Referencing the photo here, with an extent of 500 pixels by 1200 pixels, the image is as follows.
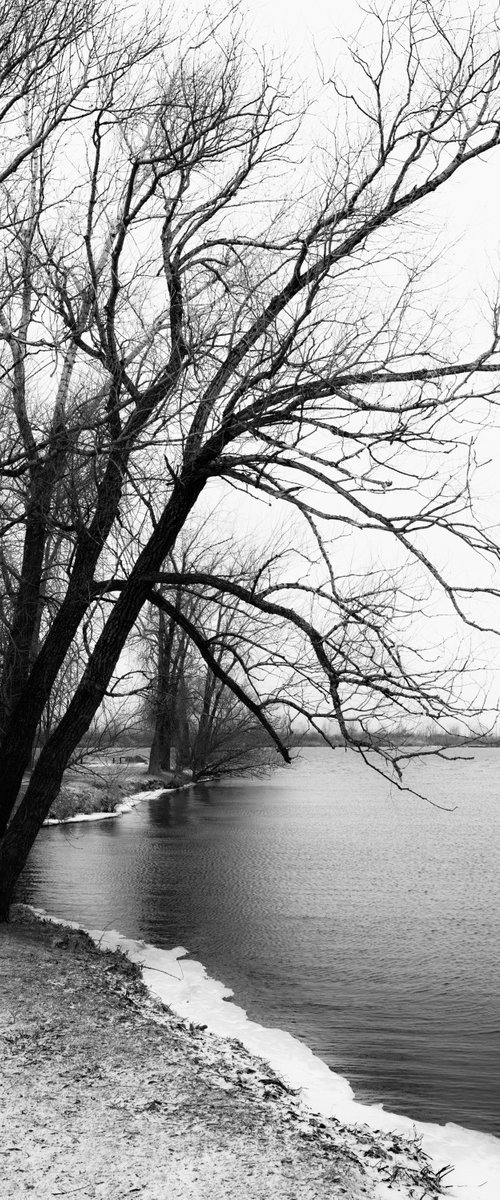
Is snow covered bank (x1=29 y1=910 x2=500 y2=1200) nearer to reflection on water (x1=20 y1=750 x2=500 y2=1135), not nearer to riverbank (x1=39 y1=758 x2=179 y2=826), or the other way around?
reflection on water (x1=20 y1=750 x2=500 y2=1135)

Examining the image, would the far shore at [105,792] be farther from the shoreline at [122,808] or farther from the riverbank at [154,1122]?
the riverbank at [154,1122]

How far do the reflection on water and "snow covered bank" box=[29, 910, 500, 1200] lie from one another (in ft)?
0.91

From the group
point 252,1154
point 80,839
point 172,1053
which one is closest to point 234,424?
point 172,1053

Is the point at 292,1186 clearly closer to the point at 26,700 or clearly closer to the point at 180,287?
the point at 26,700

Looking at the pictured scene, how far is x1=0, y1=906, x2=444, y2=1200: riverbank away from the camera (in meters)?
4.37

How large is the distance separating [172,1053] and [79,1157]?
6.61ft

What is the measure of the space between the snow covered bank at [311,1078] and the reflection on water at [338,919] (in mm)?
277

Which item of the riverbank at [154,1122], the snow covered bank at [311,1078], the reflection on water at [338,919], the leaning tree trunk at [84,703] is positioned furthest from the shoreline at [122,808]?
the riverbank at [154,1122]

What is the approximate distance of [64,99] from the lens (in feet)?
28.4

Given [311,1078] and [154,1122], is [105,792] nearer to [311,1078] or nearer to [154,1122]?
[311,1078]

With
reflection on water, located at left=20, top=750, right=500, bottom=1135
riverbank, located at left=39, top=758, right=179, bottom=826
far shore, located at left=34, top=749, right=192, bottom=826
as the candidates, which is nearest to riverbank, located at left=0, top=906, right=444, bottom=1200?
reflection on water, located at left=20, top=750, right=500, bottom=1135

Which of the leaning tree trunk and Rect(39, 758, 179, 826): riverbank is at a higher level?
the leaning tree trunk

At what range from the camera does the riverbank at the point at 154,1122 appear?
4.37 m

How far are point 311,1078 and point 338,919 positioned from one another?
768cm
